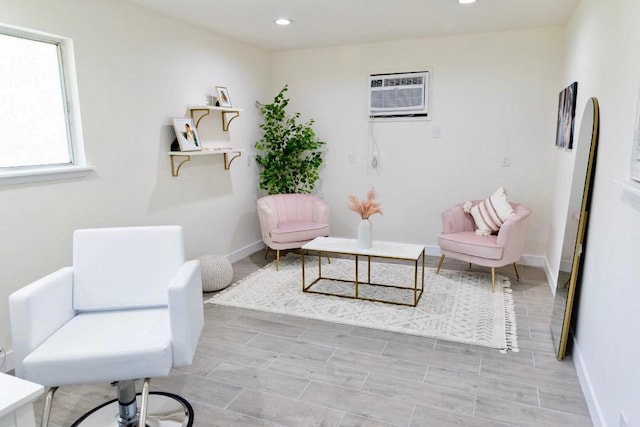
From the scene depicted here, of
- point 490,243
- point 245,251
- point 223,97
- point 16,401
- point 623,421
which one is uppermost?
point 223,97

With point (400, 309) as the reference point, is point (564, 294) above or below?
above

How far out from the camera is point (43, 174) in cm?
259

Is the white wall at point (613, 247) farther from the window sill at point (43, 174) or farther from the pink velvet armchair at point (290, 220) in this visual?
the window sill at point (43, 174)

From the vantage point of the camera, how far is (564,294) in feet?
8.51

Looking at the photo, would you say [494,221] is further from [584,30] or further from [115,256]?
[115,256]

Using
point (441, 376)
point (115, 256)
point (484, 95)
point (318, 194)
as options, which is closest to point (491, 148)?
point (484, 95)

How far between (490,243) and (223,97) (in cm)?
279

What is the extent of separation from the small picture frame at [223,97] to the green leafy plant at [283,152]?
0.65 m

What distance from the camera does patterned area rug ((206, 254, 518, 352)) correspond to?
9.61 ft

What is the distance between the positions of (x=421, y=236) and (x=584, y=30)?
2477mm

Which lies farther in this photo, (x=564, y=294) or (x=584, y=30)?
(x=584, y=30)

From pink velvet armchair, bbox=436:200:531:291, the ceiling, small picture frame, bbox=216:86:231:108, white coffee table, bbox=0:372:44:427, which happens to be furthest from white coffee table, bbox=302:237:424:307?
white coffee table, bbox=0:372:44:427

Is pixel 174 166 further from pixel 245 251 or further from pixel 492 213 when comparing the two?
pixel 492 213

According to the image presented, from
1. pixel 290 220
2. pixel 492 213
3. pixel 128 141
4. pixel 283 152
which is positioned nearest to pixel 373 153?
pixel 283 152
